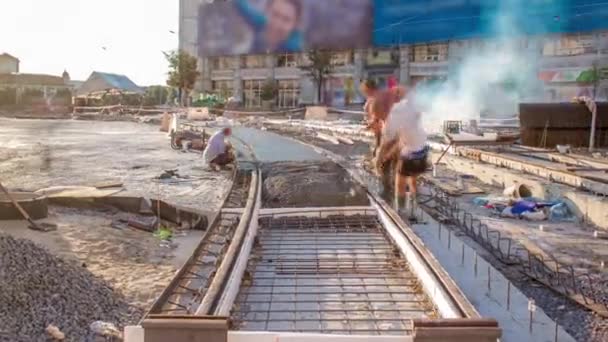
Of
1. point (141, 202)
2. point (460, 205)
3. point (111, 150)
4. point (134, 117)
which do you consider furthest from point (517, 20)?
point (141, 202)

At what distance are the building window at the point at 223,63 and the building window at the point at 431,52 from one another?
77.3 feet

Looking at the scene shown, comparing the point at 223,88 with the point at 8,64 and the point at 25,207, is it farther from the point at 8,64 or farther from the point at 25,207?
the point at 25,207

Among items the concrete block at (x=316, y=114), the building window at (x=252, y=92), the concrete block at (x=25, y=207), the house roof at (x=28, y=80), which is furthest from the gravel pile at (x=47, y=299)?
the house roof at (x=28, y=80)

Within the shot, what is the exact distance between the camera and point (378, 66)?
61.8 metres

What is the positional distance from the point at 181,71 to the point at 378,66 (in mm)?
19775

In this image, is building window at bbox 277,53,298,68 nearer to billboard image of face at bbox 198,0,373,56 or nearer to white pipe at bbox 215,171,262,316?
billboard image of face at bbox 198,0,373,56

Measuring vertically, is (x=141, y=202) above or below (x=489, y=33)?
below

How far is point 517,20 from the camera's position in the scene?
4406 cm

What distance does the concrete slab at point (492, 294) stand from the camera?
4711 mm

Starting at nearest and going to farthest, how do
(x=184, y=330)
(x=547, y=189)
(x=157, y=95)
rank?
(x=184, y=330), (x=547, y=189), (x=157, y=95)

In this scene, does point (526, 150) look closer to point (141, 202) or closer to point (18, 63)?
point (141, 202)

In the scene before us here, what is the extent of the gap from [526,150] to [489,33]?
108ft

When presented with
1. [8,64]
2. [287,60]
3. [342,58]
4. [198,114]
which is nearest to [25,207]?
[198,114]

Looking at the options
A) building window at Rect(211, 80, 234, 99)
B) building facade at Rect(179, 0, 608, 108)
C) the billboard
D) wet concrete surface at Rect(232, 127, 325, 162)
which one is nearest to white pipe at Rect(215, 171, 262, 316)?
wet concrete surface at Rect(232, 127, 325, 162)
